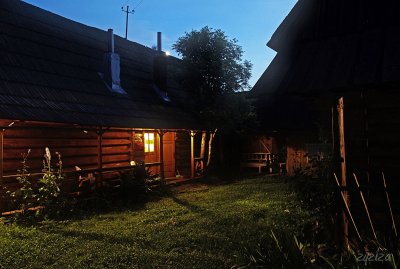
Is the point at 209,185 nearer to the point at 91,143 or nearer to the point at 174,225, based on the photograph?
the point at 91,143

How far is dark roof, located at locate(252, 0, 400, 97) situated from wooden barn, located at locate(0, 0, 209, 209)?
6223 mm

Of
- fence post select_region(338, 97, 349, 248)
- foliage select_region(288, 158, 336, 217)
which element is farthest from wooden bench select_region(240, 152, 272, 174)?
fence post select_region(338, 97, 349, 248)

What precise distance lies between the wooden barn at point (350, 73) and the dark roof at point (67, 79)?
6182mm

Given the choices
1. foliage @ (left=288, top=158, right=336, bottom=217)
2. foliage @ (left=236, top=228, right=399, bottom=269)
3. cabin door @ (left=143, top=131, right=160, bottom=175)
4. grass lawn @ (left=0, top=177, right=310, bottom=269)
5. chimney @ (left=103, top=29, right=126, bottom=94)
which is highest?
chimney @ (left=103, top=29, right=126, bottom=94)

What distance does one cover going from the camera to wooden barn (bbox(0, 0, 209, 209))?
11102 millimetres

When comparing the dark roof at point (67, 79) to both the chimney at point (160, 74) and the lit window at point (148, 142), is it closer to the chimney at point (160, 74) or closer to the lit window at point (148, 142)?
the chimney at point (160, 74)

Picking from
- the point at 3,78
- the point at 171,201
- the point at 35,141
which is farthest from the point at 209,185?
the point at 3,78

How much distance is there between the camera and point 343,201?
5.09 metres

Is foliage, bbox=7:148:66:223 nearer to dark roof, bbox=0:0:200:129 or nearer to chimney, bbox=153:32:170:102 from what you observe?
dark roof, bbox=0:0:200:129

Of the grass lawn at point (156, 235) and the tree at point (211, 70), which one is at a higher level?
the tree at point (211, 70)

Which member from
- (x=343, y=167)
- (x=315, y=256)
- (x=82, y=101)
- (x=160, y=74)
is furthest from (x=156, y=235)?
(x=160, y=74)

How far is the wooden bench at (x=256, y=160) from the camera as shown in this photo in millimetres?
21453

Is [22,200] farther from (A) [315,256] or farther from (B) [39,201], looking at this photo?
(A) [315,256]

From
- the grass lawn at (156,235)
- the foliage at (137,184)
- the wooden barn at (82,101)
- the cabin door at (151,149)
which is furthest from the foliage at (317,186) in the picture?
the cabin door at (151,149)
